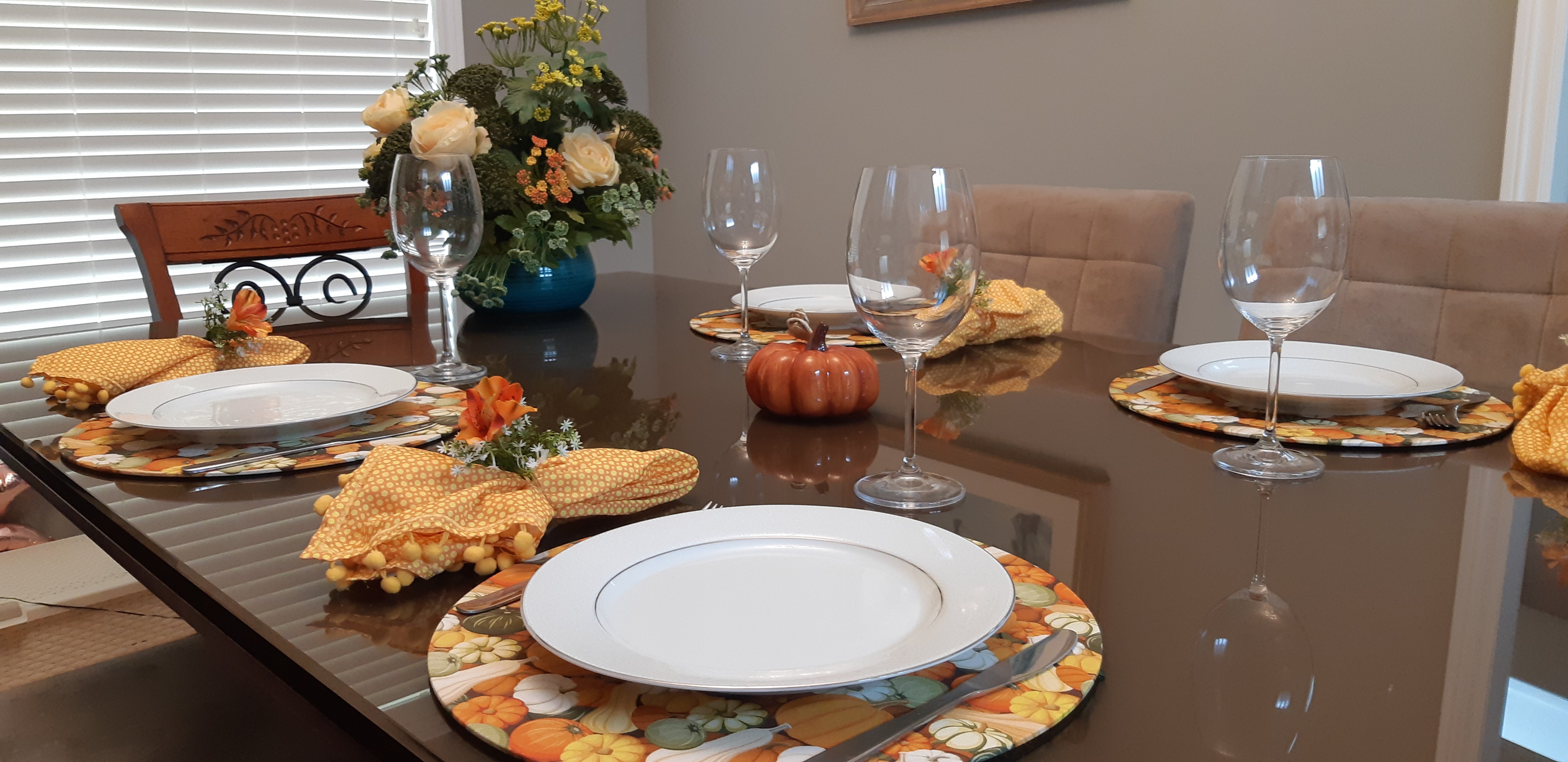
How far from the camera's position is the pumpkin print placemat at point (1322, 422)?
839 millimetres

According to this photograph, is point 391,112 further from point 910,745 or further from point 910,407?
point 910,745

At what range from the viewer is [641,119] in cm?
151

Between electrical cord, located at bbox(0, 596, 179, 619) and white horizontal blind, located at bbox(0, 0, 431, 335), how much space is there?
148 cm

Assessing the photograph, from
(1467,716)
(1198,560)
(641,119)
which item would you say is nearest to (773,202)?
(641,119)

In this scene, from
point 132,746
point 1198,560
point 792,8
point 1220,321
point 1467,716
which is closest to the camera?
point 1467,716

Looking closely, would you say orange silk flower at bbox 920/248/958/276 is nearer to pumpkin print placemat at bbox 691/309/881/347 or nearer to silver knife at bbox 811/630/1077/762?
silver knife at bbox 811/630/1077/762

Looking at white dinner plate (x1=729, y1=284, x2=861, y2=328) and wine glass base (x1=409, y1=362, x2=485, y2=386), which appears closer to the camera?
wine glass base (x1=409, y1=362, x2=485, y2=386)

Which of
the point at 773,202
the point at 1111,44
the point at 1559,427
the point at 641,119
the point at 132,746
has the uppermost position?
the point at 1111,44

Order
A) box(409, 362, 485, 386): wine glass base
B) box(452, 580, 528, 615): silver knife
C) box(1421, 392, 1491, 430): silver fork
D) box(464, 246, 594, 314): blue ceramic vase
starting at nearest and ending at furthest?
box(452, 580, 528, 615): silver knife
box(1421, 392, 1491, 430): silver fork
box(409, 362, 485, 386): wine glass base
box(464, 246, 594, 314): blue ceramic vase

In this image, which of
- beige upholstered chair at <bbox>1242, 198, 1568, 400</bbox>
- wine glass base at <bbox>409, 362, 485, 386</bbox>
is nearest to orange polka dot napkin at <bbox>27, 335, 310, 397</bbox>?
wine glass base at <bbox>409, 362, 485, 386</bbox>

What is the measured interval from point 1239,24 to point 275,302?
2.86m

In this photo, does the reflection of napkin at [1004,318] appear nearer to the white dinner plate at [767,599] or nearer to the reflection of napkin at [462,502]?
the reflection of napkin at [462,502]

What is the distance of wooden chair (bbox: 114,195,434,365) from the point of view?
1670 mm

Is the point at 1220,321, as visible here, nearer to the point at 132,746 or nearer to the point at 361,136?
the point at 132,746
